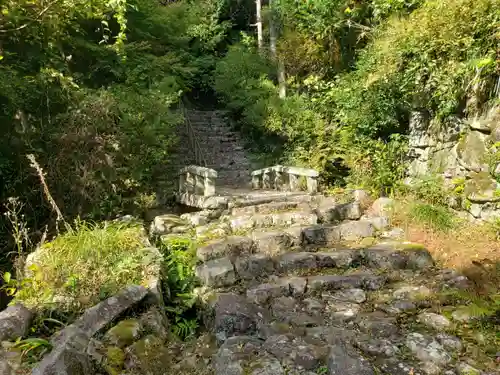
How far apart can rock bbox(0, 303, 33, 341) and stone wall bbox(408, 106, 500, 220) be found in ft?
18.7

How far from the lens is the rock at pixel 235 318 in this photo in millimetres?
3791

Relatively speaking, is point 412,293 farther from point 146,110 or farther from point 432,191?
point 146,110

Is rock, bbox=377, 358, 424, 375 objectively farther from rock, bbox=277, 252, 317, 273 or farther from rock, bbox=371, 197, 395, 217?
rock, bbox=371, 197, 395, 217

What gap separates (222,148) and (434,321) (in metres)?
9.66

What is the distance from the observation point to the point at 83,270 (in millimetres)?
4203

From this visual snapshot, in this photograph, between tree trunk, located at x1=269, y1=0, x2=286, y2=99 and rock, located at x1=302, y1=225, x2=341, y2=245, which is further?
tree trunk, located at x1=269, y1=0, x2=286, y2=99

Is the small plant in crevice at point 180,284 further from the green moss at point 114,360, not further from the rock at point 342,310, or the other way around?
the rock at point 342,310

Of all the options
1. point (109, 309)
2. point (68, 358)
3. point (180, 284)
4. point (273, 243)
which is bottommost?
point (180, 284)

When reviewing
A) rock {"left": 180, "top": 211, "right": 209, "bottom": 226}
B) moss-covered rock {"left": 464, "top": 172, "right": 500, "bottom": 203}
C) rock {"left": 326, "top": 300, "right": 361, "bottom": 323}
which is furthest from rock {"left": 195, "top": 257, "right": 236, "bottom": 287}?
moss-covered rock {"left": 464, "top": 172, "right": 500, "bottom": 203}

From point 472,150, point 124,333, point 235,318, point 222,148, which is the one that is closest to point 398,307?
point 235,318

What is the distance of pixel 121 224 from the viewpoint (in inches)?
223

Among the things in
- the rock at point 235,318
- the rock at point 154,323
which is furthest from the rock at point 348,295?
the rock at point 154,323

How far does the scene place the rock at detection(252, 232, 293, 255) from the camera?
549 centimetres

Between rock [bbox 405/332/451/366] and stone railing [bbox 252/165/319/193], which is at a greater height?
stone railing [bbox 252/165/319/193]
